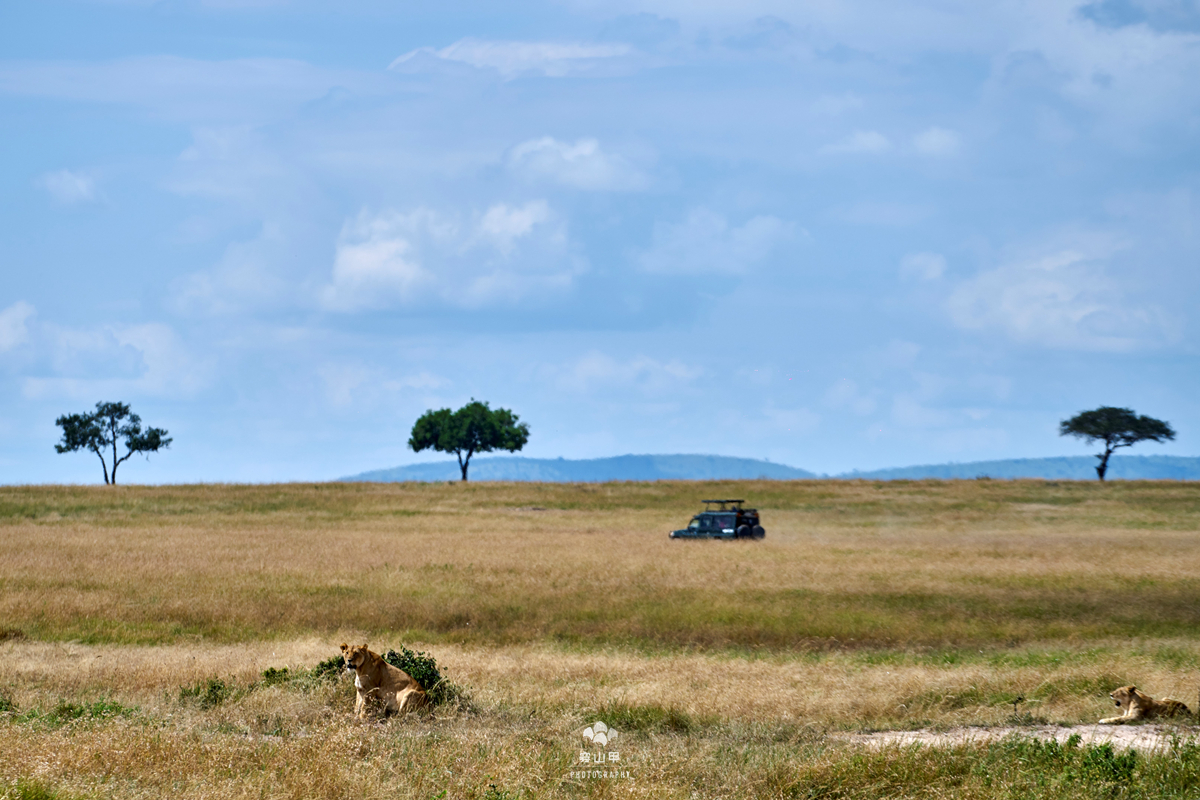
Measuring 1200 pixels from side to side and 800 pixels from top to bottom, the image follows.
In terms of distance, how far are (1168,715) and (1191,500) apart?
52351 millimetres

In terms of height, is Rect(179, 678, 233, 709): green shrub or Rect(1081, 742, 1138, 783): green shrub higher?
Rect(1081, 742, 1138, 783): green shrub

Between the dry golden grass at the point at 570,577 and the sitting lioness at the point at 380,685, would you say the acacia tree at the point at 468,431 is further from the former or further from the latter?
the sitting lioness at the point at 380,685

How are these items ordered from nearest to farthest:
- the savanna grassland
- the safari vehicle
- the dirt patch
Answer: the savanna grassland
the dirt patch
the safari vehicle

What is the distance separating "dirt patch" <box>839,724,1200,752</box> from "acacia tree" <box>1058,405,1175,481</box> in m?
89.3

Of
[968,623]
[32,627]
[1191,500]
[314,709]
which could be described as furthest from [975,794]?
[1191,500]

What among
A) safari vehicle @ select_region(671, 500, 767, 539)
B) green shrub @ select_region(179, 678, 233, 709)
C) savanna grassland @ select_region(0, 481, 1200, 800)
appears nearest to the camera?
savanna grassland @ select_region(0, 481, 1200, 800)

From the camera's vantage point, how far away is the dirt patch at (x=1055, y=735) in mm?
9953

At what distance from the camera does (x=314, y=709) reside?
11117mm

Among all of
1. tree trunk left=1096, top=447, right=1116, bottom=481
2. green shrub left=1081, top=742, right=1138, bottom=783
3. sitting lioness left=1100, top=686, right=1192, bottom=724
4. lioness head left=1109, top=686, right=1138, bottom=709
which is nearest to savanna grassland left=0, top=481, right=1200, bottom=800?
green shrub left=1081, top=742, right=1138, bottom=783

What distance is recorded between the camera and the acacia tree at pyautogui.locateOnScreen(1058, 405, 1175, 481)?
92438 mm

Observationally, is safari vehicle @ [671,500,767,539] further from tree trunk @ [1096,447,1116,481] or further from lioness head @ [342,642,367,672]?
tree trunk @ [1096,447,1116,481]

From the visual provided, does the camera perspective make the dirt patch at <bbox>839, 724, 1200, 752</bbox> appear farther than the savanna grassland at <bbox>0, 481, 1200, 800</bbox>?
Yes

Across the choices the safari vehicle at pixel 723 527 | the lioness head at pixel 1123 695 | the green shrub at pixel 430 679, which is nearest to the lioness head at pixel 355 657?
the green shrub at pixel 430 679

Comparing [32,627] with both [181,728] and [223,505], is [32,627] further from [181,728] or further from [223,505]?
[223,505]
